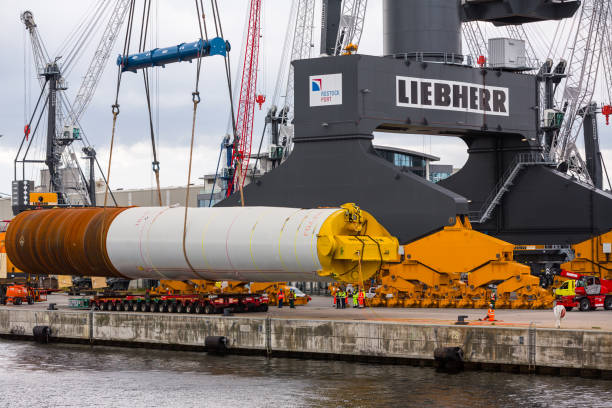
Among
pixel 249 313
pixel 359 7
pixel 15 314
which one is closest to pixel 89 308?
pixel 15 314

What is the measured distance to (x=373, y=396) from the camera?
28797 mm

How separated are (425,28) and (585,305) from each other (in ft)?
62.2

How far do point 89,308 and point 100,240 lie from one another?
13.8 ft

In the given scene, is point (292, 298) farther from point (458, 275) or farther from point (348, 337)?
point (348, 337)

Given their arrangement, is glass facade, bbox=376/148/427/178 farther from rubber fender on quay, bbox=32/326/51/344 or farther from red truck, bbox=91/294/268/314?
rubber fender on quay, bbox=32/326/51/344

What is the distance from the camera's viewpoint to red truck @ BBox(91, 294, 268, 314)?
42.1 meters

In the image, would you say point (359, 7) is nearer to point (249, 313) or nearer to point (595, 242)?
point (595, 242)

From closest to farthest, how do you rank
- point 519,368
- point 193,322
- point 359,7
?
point 519,368 → point 193,322 → point 359,7

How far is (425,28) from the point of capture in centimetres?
5609

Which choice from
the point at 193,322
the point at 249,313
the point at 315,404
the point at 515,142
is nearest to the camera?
the point at 315,404

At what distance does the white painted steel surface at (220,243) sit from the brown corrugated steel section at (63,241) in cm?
73

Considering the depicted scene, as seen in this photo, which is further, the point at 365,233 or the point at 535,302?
the point at 535,302

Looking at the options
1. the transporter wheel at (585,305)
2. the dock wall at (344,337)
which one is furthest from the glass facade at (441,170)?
the dock wall at (344,337)

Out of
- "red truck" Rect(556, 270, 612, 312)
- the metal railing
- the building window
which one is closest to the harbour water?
"red truck" Rect(556, 270, 612, 312)
